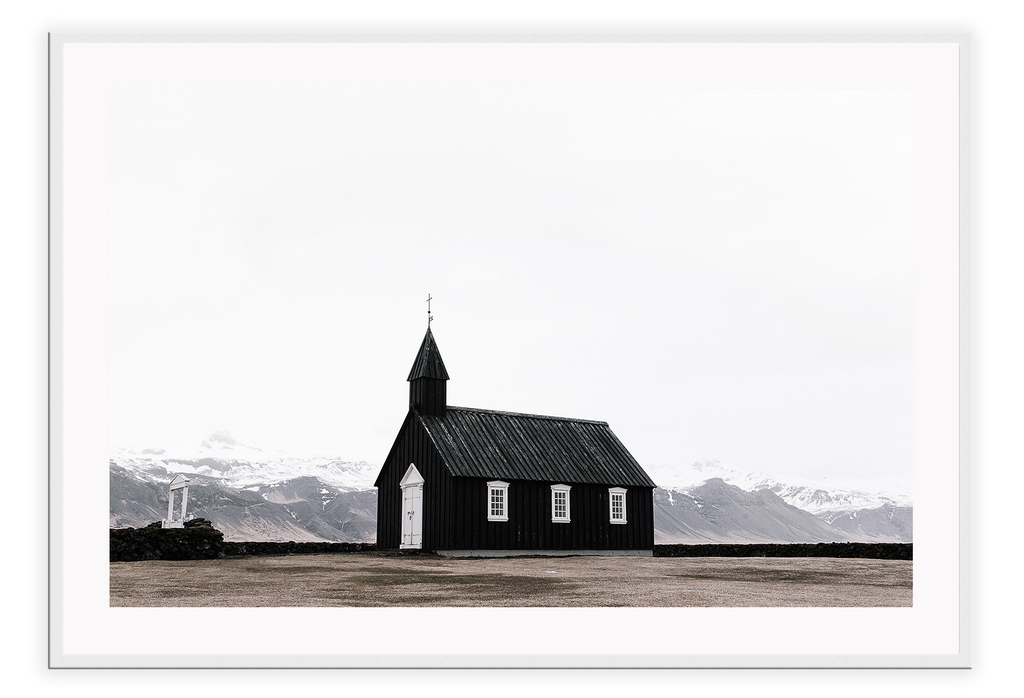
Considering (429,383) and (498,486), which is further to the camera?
(429,383)

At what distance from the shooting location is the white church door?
27828 millimetres

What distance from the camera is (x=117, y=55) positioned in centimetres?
1329

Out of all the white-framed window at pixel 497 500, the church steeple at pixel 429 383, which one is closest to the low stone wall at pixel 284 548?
the white-framed window at pixel 497 500

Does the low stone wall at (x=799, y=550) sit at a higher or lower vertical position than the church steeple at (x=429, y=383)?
lower

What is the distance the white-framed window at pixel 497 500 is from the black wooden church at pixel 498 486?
3 cm

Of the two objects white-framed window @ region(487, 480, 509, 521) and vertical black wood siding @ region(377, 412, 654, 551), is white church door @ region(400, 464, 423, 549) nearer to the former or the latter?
vertical black wood siding @ region(377, 412, 654, 551)

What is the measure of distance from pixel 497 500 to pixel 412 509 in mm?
2589

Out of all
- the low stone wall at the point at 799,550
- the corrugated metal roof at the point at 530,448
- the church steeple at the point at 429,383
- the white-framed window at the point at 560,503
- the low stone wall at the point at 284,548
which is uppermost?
the church steeple at the point at 429,383

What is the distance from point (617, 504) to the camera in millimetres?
30406

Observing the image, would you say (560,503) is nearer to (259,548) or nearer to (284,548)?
(284,548)

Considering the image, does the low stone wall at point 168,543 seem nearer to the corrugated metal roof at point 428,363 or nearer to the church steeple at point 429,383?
the church steeple at point 429,383

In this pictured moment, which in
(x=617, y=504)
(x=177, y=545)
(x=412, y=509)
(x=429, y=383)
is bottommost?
(x=617, y=504)

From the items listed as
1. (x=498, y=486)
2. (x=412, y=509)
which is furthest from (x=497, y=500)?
(x=412, y=509)

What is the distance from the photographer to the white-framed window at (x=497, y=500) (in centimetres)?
2745
